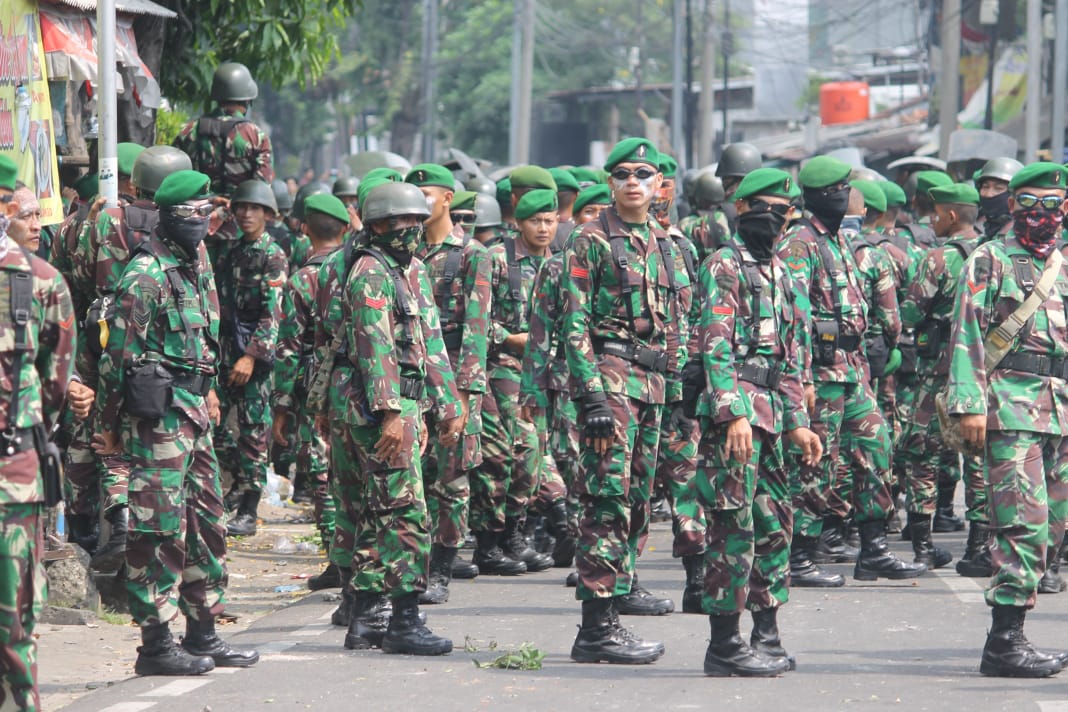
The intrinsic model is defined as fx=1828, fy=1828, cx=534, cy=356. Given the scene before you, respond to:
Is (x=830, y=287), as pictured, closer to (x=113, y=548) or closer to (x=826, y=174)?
(x=826, y=174)

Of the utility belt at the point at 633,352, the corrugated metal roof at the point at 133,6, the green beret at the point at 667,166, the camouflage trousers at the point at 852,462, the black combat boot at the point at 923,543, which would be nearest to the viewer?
the utility belt at the point at 633,352

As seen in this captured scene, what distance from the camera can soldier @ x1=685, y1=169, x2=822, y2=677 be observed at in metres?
7.38

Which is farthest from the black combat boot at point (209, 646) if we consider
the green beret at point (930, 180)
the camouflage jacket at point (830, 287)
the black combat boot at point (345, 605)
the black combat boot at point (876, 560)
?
the green beret at point (930, 180)

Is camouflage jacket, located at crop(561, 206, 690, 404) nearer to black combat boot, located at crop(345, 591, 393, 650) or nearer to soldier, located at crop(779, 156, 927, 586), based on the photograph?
black combat boot, located at crop(345, 591, 393, 650)

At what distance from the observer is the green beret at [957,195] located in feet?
36.3

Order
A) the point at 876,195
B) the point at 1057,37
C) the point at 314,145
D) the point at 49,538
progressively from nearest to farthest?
the point at 49,538 → the point at 876,195 → the point at 1057,37 → the point at 314,145

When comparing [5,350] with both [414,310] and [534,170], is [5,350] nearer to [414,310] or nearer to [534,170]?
[414,310]

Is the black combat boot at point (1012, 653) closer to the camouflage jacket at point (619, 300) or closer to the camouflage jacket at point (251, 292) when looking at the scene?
the camouflage jacket at point (619, 300)

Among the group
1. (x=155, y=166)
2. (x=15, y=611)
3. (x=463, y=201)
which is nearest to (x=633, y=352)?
(x=155, y=166)

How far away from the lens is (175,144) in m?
12.2

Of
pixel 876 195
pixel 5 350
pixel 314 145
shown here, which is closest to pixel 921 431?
pixel 876 195

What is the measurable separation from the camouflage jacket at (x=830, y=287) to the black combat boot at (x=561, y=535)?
1.88 m

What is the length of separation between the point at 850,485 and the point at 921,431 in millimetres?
737

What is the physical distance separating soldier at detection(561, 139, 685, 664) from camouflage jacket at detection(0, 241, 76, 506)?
260 cm
